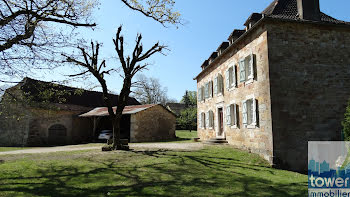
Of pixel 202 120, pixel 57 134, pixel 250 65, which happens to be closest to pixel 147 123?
pixel 202 120

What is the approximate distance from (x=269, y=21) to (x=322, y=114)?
165 inches

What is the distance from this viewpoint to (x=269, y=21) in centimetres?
916

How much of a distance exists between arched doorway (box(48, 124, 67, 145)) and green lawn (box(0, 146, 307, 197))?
13.7 meters

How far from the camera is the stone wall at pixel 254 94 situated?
897 cm

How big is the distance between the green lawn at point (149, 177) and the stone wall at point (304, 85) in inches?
58.6

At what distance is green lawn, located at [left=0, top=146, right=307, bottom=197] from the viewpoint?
514cm

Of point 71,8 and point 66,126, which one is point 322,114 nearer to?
point 71,8

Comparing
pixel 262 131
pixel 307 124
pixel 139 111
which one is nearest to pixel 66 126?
pixel 139 111

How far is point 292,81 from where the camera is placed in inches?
360

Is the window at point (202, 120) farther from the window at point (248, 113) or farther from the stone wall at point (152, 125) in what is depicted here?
the window at point (248, 113)

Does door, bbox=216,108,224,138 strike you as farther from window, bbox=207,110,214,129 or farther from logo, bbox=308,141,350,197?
logo, bbox=308,141,350,197

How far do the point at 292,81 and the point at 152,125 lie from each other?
42.5 ft

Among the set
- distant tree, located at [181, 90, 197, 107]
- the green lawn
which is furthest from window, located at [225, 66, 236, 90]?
distant tree, located at [181, 90, 197, 107]

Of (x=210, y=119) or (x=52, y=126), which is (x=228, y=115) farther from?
(x=52, y=126)
